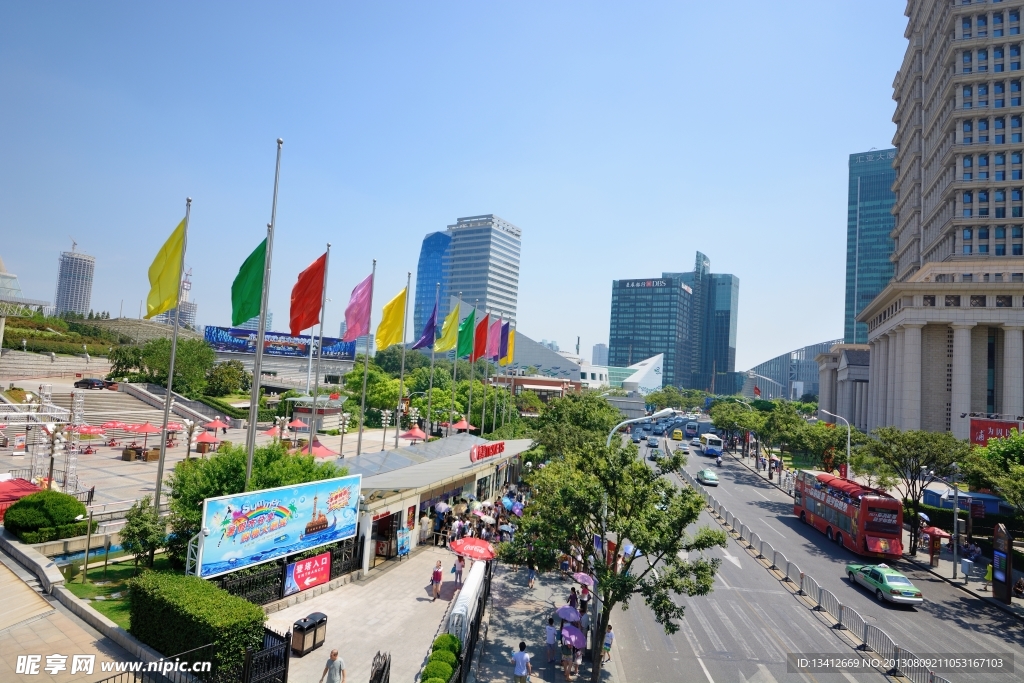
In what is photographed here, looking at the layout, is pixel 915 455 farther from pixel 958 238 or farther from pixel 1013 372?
pixel 958 238

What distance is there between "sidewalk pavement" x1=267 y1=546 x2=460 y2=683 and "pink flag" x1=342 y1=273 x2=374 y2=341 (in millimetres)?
10509

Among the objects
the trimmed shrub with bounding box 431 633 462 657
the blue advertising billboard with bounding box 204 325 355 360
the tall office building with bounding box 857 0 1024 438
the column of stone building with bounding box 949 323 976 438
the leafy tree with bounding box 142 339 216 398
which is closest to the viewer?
the trimmed shrub with bounding box 431 633 462 657

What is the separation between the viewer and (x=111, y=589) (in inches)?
663

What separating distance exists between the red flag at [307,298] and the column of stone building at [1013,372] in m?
66.5

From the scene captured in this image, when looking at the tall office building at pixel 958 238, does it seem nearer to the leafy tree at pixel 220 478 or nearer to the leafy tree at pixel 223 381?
the leafy tree at pixel 220 478

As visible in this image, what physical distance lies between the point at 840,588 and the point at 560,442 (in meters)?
17.7

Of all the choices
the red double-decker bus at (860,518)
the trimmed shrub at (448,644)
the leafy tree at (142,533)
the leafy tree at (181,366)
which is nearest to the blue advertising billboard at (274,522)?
the leafy tree at (142,533)

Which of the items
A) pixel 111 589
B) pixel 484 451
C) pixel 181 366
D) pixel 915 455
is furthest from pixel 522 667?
pixel 181 366

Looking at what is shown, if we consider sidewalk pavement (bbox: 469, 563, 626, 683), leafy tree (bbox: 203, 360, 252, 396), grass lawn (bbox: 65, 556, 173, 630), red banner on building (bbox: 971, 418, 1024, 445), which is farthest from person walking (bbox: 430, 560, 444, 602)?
leafy tree (bbox: 203, 360, 252, 396)

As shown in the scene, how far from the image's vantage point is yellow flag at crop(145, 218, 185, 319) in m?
A: 18.8

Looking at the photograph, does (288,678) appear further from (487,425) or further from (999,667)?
(487,425)

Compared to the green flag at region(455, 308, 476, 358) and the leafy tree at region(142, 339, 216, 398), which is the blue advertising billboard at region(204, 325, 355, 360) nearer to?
the leafy tree at region(142, 339, 216, 398)

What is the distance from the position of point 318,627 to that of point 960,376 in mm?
66855

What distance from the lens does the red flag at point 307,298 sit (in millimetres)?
21453
